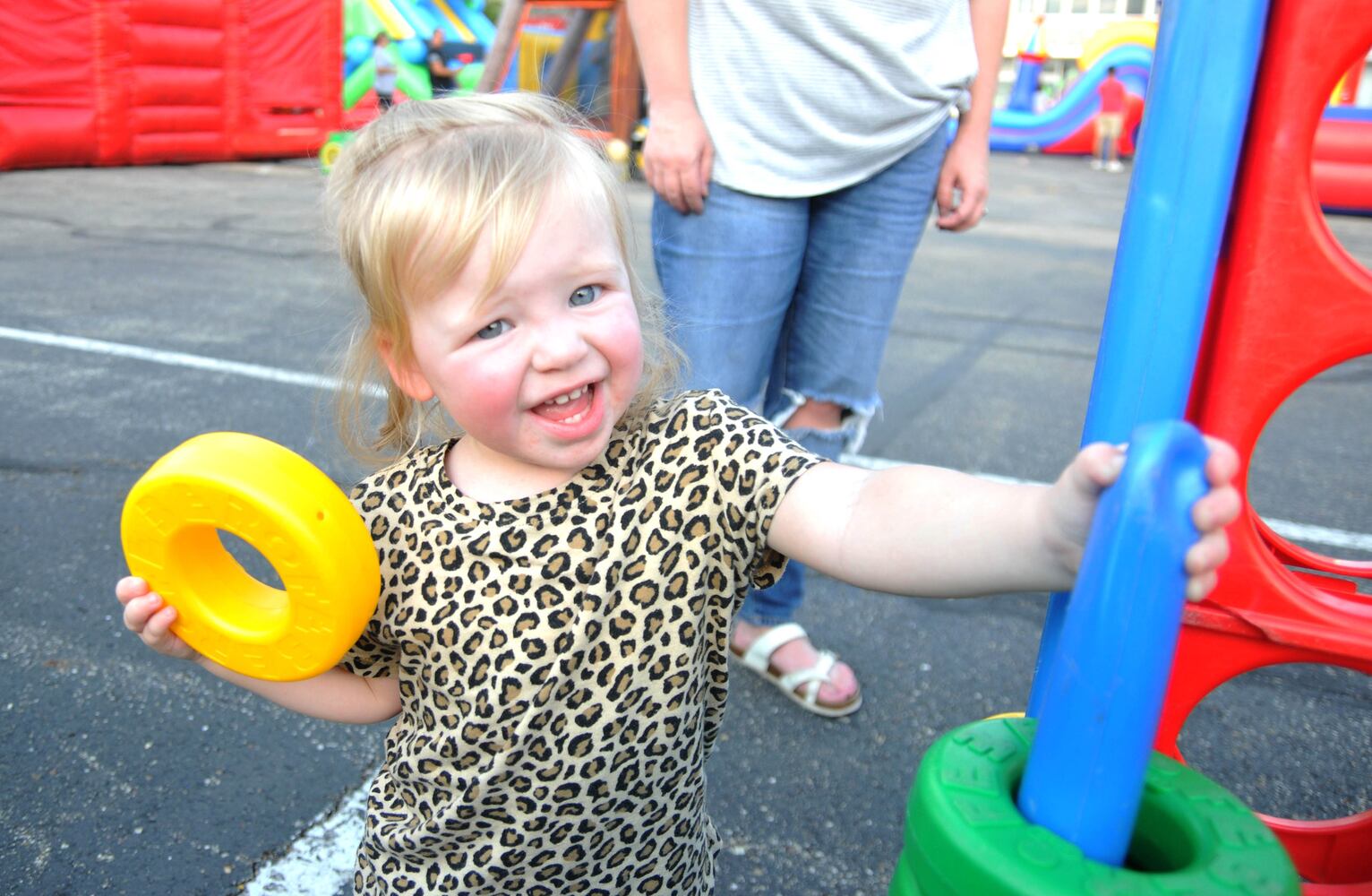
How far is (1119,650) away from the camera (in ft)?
2.46

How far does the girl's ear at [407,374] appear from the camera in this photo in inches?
52.2

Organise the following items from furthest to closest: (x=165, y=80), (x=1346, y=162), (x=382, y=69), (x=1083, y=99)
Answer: (x=1083, y=99) → (x=382, y=69) → (x=1346, y=162) → (x=165, y=80)

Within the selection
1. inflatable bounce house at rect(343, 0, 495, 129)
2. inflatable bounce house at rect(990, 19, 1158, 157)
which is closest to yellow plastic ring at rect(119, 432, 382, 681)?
inflatable bounce house at rect(343, 0, 495, 129)

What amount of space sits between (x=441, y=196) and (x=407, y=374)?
229 mm

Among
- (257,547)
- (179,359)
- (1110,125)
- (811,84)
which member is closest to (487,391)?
(257,547)

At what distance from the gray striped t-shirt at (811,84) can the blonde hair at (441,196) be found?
0.62 m

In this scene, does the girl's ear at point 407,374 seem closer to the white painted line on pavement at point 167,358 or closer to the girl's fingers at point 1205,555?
the girl's fingers at point 1205,555

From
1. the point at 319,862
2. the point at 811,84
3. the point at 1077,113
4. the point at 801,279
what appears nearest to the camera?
the point at 319,862

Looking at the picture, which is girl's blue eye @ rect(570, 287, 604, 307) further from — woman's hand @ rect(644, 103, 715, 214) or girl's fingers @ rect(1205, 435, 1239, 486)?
woman's hand @ rect(644, 103, 715, 214)

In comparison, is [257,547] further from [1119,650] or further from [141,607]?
Result: [1119,650]

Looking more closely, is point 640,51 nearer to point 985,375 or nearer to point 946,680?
point 946,680

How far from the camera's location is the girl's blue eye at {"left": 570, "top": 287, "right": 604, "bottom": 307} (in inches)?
48.4

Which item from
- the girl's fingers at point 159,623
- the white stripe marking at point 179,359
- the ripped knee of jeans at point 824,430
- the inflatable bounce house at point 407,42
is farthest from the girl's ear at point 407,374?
the inflatable bounce house at point 407,42

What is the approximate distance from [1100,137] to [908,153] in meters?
16.8
